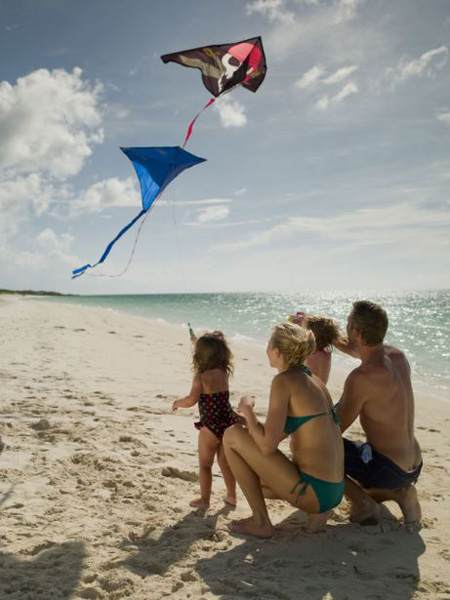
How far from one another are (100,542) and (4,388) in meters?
4.22

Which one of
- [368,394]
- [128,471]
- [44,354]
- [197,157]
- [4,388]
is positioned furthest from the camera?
[44,354]

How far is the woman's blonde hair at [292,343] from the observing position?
9.33 ft

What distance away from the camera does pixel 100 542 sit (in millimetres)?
2717

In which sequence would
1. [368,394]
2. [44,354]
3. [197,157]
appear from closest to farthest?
[368,394] < [197,157] < [44,354]

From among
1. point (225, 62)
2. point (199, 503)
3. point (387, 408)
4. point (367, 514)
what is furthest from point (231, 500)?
point (225, 62)

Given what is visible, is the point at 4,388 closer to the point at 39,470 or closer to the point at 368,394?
the point at 39,470

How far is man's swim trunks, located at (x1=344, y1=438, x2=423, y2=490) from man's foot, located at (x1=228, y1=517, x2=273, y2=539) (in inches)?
28.7

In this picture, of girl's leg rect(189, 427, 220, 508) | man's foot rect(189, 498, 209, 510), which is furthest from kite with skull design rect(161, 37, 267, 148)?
man's foot rect(189, 498, 209, 510)

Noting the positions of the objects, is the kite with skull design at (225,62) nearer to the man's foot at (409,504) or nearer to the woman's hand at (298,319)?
the woman's hand at (298,319)

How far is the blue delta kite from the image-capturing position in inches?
186

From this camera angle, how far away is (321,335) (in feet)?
12.2

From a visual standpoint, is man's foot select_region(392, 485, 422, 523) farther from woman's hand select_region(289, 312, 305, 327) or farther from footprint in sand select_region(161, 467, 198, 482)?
footprint in sand select_region(161, 467, 198, 482)

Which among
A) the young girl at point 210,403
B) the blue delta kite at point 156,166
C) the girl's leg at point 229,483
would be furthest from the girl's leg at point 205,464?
the blue delta kite at point 156,166

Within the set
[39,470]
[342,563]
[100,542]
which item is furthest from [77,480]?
[342,563]
